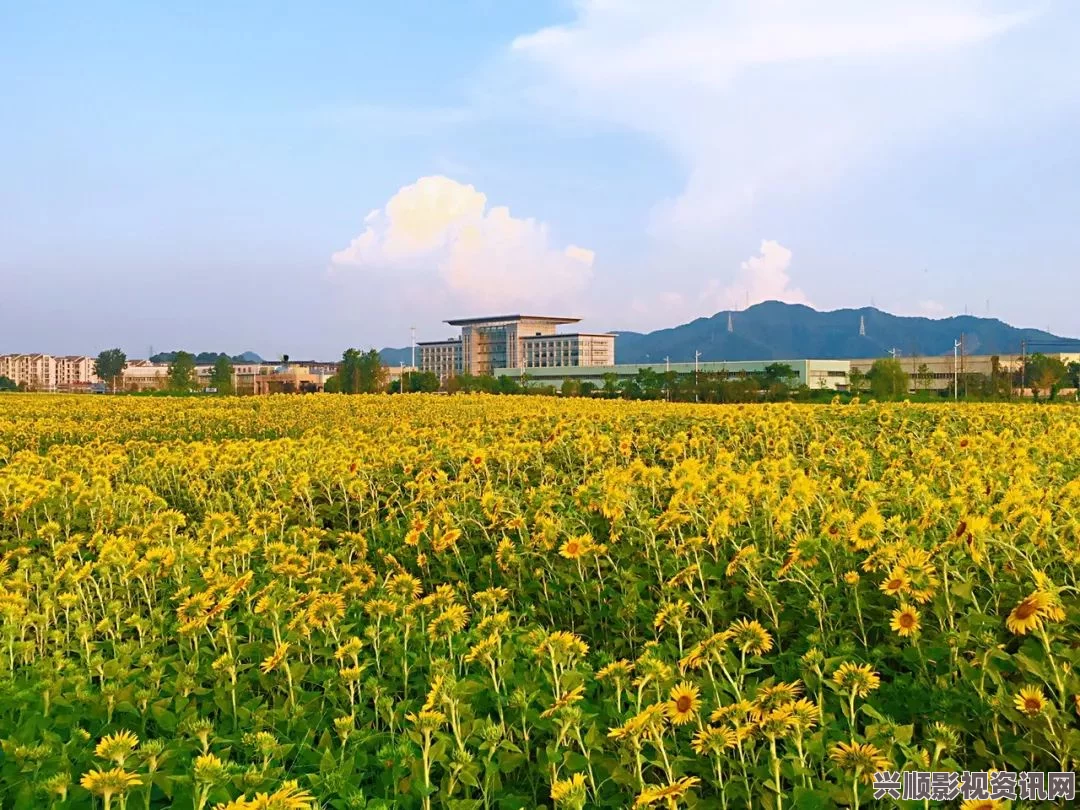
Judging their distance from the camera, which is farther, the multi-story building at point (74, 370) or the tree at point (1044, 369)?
the multi-story building at point (74, 370)

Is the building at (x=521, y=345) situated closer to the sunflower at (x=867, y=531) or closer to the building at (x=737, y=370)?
the building at (x=737, y=370)

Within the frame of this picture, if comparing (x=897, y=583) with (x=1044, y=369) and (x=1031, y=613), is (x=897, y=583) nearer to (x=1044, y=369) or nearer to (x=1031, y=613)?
(x=1031, y=613)

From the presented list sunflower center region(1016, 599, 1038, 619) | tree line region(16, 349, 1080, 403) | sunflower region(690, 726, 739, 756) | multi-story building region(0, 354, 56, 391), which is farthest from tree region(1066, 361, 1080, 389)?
multi-story building region(0, 354, 56, 391)

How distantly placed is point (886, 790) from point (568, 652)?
0.92m

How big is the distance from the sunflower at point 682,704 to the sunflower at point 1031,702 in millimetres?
798

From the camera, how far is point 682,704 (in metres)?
2.15

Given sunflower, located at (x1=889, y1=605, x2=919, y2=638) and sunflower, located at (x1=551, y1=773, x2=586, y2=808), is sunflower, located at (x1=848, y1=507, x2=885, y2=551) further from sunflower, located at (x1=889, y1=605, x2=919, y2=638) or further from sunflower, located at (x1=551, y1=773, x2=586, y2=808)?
sunflower, located at (x1=551, y1=773, x2=586, y2=808)

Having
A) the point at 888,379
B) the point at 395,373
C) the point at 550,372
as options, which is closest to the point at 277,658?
the point at 888,379

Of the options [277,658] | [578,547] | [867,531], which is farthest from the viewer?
[578,547]

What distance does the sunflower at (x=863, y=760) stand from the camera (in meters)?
1.87

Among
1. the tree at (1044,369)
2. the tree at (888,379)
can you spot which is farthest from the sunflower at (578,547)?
the tree at (1044,369)

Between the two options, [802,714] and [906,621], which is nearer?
[802,714]

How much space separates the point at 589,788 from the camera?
222 centimetres

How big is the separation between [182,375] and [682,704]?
51.7 metres
